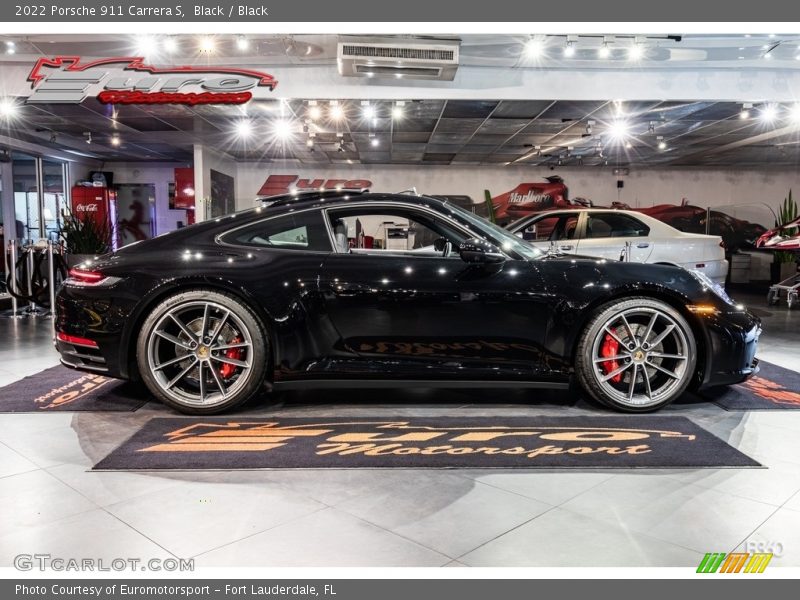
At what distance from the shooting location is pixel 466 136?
34.4 ft

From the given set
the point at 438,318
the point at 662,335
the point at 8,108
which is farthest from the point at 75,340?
the point at 8,108

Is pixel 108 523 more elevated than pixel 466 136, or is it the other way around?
pixel 466 136

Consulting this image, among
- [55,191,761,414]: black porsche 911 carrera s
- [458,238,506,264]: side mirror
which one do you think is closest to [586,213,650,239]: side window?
[55,191,761,414]: black porsche 911 carrera s

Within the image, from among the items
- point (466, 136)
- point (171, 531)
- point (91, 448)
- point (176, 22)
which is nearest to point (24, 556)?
point (171, 531)

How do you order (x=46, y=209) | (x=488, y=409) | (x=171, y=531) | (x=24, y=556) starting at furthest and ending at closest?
(x=46, y=209) → (x=488, y=409) → (x=171, y=531) → (x=24, y=556)

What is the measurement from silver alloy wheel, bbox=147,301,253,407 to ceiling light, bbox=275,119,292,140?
6592 millimetres

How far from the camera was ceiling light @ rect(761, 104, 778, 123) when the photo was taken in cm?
825

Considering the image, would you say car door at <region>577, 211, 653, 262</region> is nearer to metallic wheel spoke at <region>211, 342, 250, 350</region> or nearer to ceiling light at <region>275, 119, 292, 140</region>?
ceiling light at <region>275, 119, 292, 140</region>

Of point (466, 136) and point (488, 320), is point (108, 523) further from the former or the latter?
point (466, 136)

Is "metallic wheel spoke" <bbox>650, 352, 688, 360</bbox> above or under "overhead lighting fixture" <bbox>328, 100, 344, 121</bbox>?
under

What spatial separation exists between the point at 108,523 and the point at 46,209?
1388cm

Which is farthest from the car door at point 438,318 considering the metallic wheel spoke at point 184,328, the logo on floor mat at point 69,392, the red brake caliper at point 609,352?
the logo on floor mat at point 69,392

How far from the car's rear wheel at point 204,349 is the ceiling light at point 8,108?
662cm

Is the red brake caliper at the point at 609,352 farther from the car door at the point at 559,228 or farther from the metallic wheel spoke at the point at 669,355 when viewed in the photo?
the car door at the point at 559,228
